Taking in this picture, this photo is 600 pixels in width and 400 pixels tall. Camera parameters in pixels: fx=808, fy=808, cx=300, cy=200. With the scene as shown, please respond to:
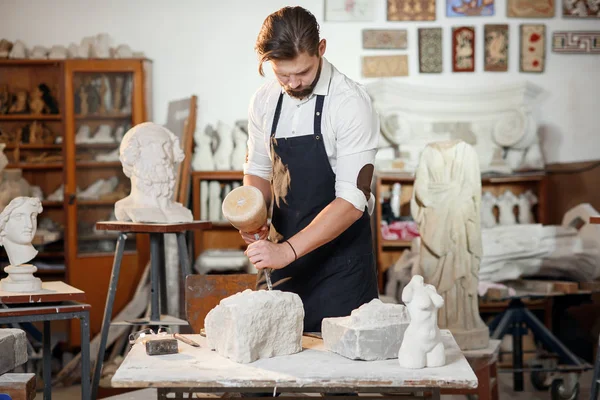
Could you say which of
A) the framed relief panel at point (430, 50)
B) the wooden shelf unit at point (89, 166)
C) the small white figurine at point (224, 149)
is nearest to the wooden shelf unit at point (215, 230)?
the small white figurine at point (224, 149)

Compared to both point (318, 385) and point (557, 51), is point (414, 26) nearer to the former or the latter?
point (557, 51)

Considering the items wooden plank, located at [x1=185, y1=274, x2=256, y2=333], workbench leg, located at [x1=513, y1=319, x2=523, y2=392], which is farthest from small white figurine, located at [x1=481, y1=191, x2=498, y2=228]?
wooden plank, located at [x1=185, y1=274, x2=256, y2=333]

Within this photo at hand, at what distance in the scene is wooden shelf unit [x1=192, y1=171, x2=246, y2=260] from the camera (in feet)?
23.5

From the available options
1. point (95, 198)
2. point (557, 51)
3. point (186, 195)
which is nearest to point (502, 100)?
point (557, 51)

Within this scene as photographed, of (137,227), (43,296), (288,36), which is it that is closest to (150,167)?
(137,227)

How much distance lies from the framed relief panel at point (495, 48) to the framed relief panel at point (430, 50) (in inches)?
17.0

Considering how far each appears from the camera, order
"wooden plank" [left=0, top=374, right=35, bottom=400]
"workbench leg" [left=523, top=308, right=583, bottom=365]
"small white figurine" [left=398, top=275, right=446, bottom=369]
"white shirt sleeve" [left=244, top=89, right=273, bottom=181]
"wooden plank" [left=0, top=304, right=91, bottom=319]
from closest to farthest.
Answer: "small white figurine" [left=398, top=275, right=446, bottom=369]
"wooden plank" [left=0, top=374, right=35, bottom=400]
"white shirt sleeve" [left=244, top=89, right=273, bottom=181]
"wooden plank" [left=0, top=304, right=91, bottom=319]
"workbench leg" [left=523, top=308, right=583, bottom=365]

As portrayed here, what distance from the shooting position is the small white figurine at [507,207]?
280 inches

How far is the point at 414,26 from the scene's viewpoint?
24.8ft

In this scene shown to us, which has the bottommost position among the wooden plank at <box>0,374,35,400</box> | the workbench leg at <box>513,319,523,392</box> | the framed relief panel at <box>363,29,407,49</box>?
the workbench leg at <box>513,319,523,392</box>

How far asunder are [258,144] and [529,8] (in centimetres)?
497

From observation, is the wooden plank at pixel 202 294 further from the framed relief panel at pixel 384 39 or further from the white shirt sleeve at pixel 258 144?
the framed relief panel at pixel 384 39

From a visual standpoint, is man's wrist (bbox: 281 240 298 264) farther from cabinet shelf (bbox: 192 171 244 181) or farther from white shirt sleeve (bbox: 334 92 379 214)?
cabinet shelf (bbox: 192 171 244 181)

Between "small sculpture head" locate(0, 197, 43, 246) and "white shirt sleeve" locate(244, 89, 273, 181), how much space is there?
4.33 ft
